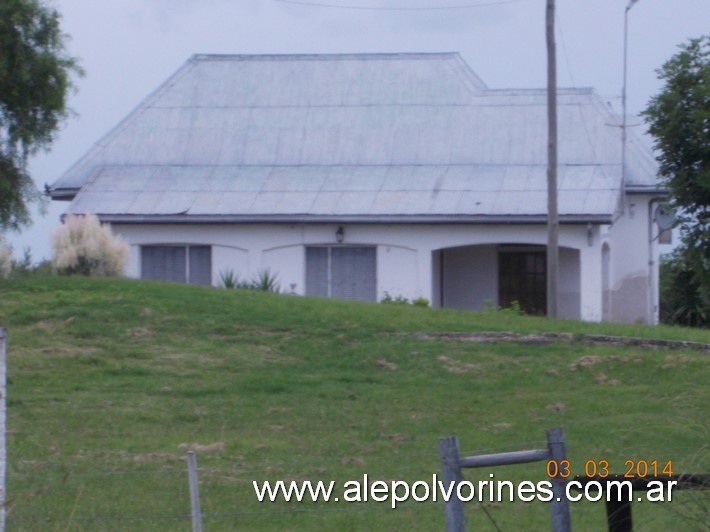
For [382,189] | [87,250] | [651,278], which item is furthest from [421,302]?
[651,278]

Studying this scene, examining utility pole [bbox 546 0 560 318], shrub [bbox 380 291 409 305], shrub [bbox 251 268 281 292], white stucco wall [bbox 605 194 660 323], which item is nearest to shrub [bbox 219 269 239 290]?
shrub [bbox 251 268 281 292]

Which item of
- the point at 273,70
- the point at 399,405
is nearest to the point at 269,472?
the point at 399,405

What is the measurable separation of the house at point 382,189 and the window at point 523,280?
0.04 meters

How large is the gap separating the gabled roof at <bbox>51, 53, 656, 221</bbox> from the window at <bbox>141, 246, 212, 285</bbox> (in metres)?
1.13

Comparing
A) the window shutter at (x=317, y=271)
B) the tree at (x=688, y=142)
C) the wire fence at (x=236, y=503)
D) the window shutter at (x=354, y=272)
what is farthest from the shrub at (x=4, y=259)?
the tree at (x=688, y=142)

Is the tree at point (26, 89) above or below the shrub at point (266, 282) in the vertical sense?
above

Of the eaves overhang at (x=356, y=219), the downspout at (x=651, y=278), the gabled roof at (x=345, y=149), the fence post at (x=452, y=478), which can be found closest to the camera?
the fence post at (x=452, y=478)

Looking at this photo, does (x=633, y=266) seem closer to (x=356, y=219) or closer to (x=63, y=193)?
(x=356, y=219)

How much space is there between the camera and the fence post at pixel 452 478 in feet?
19.7

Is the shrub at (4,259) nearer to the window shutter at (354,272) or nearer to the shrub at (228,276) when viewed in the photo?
the shrub at (228,276)

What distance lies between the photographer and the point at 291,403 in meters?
13.5

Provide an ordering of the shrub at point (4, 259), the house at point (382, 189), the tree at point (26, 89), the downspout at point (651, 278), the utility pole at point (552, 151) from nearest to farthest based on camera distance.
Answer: the tree at point (26, 89) → the shrub at point (4, 259) → the utility pole at point (552, 151) → the house at point (382, 189) → the downspout at point (651, 278)

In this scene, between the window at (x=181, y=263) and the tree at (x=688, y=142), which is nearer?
the tree at (x=688, y=142)

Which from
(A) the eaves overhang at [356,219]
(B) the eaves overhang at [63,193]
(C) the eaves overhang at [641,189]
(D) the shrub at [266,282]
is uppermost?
(B) the eaves overhang at [63,193]
